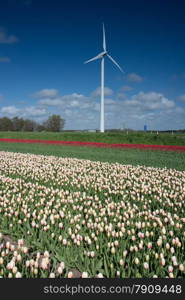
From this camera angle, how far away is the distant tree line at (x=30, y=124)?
12294 centimetres

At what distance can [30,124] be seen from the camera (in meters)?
140

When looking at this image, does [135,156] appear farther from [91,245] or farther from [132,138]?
[132,138]

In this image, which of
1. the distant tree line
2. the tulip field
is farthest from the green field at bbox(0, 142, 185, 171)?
the distant tree line

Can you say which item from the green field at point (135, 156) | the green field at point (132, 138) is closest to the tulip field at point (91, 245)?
the green field at point (135, 156)

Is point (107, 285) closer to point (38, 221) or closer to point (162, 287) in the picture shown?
point (162, 287)

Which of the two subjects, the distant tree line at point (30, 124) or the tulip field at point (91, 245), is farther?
the distant tree line at point (30, 124)

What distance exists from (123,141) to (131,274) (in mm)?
40395

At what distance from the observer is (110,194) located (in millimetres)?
9453

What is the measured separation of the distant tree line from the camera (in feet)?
403

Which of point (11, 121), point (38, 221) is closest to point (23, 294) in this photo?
point (38, 221)

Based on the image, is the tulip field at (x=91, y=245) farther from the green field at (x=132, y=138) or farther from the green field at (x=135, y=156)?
the green field at (x=132, y=138)

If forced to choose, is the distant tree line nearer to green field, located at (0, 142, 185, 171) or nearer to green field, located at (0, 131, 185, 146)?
green field, located at (0, 131, 185, 146)

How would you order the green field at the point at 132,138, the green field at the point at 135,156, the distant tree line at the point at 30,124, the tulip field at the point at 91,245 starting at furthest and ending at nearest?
1. the distant tree line at the point at 30,124
2. the green field at the point at 132,138
3. the green field at the point at 135,156
4. the tulip field at the point at 91,245

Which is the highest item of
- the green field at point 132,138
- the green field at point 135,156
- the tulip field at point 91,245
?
the green field at point 132,138
